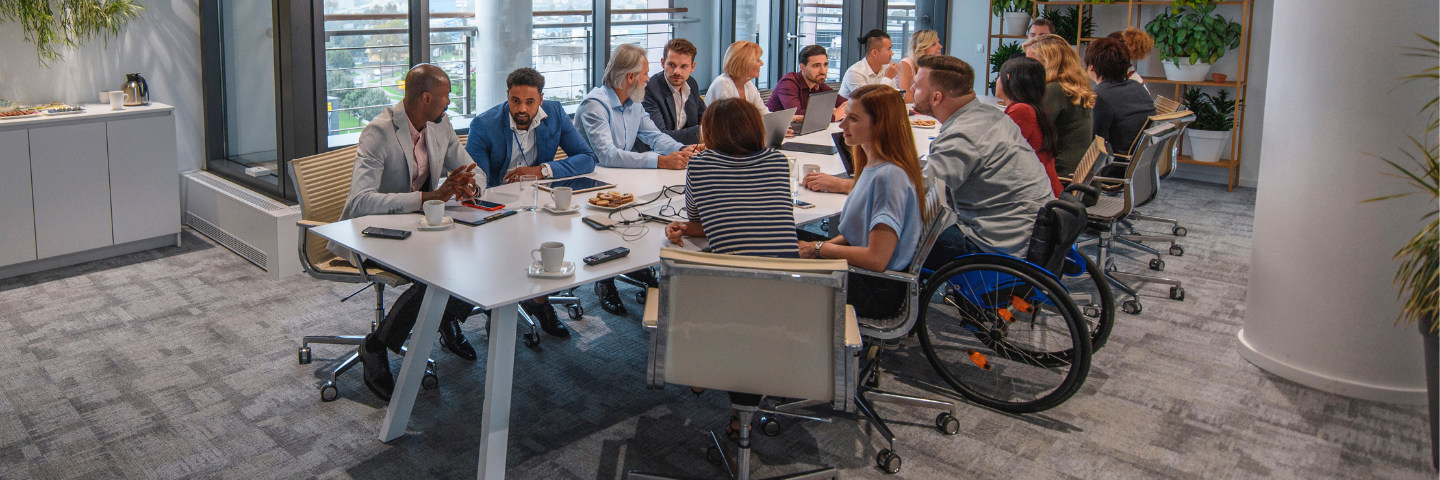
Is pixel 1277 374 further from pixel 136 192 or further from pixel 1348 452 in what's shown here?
pixel 136 192

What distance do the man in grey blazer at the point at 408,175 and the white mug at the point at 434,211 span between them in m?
0.20

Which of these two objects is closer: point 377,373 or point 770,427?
point 770,427

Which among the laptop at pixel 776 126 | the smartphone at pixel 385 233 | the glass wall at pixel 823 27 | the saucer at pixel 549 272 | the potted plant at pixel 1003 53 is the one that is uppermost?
the glass wall at pixel 823 27

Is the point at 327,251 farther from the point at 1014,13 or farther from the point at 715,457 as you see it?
the point at 1014,13

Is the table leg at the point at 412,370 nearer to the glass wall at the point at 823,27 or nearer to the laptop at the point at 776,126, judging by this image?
the laptop at the point at 776,126

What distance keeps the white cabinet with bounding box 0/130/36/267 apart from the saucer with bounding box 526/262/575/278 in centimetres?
330

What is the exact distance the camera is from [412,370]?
3.14m

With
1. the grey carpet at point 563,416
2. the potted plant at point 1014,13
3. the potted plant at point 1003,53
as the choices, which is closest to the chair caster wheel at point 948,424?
the grey carpet at point 563,416

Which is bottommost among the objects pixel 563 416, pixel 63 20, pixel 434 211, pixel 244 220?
pixel 563 416

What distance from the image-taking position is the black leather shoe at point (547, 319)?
415 cm

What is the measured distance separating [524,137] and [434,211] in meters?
1.07

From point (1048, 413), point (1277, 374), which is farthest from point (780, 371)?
point (1277, 374)

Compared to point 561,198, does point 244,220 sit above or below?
below

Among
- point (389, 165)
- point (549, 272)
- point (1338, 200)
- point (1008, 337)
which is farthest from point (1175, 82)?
point (549, 272)
